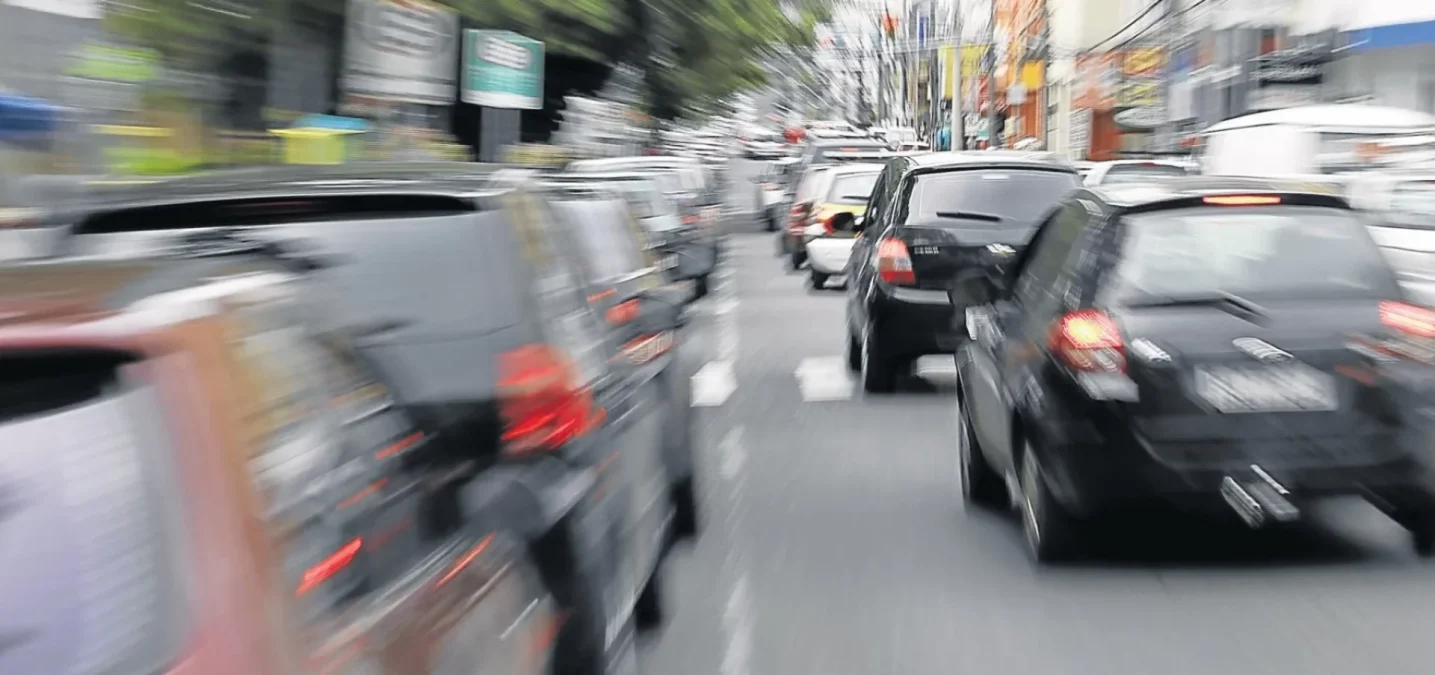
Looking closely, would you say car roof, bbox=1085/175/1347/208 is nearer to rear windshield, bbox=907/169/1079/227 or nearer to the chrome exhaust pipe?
the chrome exhaust pipe

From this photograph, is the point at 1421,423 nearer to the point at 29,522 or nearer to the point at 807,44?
the point at 29,522

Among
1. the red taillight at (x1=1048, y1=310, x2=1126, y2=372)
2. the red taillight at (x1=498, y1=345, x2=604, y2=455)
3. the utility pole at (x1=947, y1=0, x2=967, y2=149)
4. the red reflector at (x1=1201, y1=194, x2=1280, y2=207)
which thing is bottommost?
the red taillight at (x1=498, y1=345, x2=604, y2=455)

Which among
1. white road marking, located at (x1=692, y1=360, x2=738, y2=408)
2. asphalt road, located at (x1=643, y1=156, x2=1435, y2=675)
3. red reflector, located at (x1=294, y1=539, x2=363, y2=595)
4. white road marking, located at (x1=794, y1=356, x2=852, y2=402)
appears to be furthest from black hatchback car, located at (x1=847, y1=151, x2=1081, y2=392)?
red reflector, located at (x1=294, y1=539, x2=363, y2=595)

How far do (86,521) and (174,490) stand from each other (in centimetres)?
11

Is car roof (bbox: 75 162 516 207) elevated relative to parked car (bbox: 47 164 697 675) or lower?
elevated

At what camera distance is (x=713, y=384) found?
14.6 metres

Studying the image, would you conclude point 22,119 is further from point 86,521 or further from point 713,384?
point 86,521

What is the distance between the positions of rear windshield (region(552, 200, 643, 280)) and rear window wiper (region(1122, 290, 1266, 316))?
2133 mm

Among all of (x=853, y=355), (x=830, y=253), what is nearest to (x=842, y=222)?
(x=830, y=253)

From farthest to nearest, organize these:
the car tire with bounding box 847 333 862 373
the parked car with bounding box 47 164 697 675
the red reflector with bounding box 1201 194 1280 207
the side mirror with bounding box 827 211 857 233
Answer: the side mirror with bounding box 827 211 857 233
the car tire with bounding box 847 333 862 373
the red reflector with bounding box 1201 194 1280 207
the parked car with bounding box 47 164 697 675

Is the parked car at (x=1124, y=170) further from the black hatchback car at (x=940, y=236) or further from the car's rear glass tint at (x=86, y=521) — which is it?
the car's rear glass tint at (x=86, y=521)

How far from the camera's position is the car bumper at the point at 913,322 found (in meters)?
12.9

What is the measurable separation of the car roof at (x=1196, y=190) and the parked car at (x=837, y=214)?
15.6 metres

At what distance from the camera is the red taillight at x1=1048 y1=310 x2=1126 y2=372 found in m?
6.95
